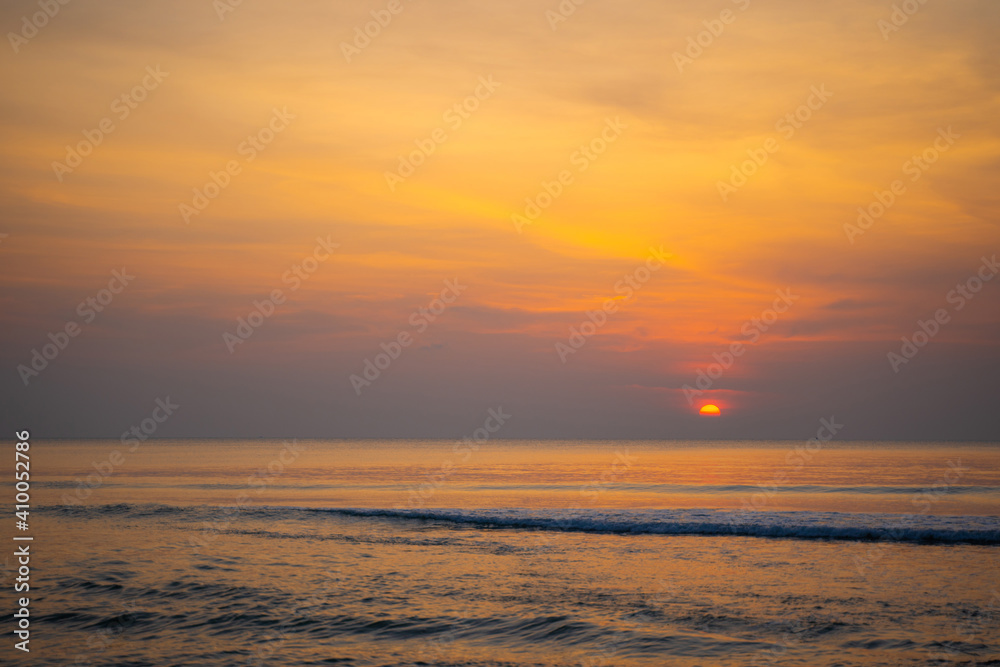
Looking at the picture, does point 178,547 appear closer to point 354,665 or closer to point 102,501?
point 354,665

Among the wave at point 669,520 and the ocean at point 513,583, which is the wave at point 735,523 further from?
the ocean at point 513,583

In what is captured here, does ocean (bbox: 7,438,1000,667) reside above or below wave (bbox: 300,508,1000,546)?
below

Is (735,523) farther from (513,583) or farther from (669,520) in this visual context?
(513,583)

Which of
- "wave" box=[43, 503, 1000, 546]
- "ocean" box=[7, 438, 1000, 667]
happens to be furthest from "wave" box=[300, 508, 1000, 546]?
"ocean" box=[7, 438, 1000, 667]

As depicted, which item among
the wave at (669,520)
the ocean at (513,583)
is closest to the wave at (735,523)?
the wave at (669,520)

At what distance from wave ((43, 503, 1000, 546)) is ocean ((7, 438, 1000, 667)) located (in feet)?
0.51

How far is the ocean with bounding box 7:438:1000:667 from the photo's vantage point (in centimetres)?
1347

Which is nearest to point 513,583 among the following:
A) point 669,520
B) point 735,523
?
point 669,520

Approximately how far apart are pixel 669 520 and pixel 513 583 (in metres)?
15.0

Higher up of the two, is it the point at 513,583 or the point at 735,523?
the point at 735,523

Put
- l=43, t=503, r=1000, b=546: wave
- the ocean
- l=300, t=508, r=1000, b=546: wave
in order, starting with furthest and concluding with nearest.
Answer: l=43, t=503, r=1000, b=546: wave
l=300, t=508, r=1000, b=546: wave
the ocean

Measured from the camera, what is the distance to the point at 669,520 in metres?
31.9

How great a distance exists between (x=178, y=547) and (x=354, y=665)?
579 inches

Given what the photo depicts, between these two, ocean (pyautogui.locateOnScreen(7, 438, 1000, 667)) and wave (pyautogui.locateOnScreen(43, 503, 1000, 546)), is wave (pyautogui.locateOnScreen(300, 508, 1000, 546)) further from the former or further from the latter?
ocean (pyautogui.locateOnScreen(7, 438, 1000, 667))
